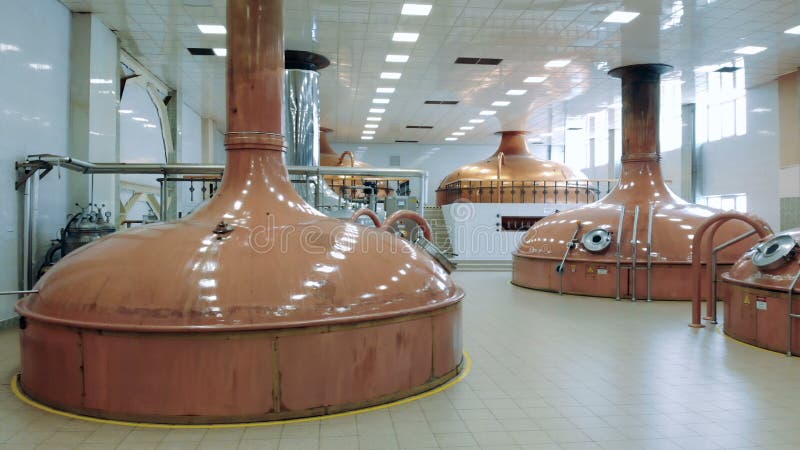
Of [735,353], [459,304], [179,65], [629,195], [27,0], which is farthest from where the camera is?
[179,65]

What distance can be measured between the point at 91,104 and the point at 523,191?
1158 cm

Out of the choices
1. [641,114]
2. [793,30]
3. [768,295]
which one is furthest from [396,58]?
[768,295]

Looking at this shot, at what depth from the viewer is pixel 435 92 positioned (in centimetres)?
1369

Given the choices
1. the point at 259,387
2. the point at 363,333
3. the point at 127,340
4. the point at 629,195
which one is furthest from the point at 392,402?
the point at 629,195

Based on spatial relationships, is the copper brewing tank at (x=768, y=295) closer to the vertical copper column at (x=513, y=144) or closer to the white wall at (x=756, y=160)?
the white wall at (x=756, y=160)

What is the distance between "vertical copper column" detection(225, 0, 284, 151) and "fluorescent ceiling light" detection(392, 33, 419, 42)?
16.0 ft

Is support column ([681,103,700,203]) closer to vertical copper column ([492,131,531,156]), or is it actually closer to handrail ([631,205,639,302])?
vertical copper column ([492,131,531,156])

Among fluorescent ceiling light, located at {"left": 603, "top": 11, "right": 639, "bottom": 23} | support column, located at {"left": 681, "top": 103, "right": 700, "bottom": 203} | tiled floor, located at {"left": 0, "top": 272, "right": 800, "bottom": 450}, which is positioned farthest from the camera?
support column, located at {"left": 681, "top": 103, "right": 700, "bottom": 203}

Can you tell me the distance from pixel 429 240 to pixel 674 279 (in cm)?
513

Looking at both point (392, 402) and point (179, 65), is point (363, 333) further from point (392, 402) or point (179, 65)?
point (179, 65)

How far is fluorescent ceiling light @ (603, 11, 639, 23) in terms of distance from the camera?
8.28m

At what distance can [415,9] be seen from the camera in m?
8.12

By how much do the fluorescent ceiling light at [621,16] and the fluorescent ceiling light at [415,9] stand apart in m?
2.64

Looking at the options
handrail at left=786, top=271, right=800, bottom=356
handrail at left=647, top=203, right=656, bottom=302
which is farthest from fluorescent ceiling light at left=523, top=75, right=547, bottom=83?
handrail at left=786, top=271, right=800, bottom=356
